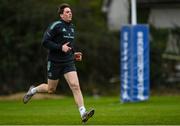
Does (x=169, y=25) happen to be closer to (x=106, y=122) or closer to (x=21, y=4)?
(x=21, y=4)

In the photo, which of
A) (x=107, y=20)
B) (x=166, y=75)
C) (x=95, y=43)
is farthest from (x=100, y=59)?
(x=107, y=20)

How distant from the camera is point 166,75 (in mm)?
37625

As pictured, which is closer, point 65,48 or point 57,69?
point 65,48

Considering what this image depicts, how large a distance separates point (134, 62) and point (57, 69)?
10.7m

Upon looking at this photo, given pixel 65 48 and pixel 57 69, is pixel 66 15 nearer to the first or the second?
pixel 65 48

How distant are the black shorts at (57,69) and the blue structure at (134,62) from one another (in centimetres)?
1039

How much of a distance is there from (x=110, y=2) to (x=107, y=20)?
178 cm

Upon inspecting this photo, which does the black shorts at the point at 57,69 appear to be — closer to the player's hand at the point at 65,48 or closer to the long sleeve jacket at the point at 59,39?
the long sleeve jacket at the point at 59,39

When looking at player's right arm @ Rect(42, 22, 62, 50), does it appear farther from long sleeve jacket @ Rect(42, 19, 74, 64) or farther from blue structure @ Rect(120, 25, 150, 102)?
blue structure @ Rect(120, 25, 150, 102)

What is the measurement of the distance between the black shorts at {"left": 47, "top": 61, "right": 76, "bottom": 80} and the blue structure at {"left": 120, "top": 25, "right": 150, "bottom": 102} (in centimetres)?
1039

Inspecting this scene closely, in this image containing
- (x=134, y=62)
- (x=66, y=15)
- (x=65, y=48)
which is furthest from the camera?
(x=134, y=62)

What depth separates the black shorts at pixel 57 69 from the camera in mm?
14542

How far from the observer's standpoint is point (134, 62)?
25.1m

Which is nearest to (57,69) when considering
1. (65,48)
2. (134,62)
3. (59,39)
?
(59,39)
